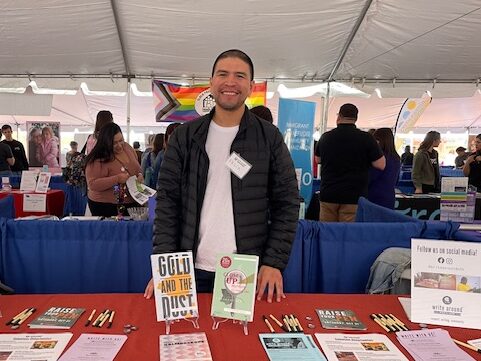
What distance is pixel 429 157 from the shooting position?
14.7 ft

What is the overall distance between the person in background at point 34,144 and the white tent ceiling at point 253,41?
1.04 m

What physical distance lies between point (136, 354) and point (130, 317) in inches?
7.7

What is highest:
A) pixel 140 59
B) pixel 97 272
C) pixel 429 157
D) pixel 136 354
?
pixel 140 59

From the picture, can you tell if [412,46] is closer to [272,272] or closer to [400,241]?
[400,241]

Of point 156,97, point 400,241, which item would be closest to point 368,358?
point 400,241

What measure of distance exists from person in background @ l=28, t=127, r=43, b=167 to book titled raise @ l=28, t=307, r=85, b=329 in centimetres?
633

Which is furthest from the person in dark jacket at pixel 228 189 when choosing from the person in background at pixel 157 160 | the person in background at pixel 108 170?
the person in background at pixel 157 160

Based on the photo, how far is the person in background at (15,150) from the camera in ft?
17.2

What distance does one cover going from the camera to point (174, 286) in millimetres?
1012

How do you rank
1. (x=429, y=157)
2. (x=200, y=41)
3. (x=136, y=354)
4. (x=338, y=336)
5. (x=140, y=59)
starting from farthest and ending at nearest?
(x=140, y=59) → (x=200, y=41) → (x=429, y=157) → (x=338, y=336) → (x=136, y=354)

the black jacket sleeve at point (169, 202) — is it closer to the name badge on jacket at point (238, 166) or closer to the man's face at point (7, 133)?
the name badge on jacket at point (238, 166)

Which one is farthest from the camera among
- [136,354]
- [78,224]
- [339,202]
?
[339,202]

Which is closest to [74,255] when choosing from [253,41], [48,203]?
[48,203]

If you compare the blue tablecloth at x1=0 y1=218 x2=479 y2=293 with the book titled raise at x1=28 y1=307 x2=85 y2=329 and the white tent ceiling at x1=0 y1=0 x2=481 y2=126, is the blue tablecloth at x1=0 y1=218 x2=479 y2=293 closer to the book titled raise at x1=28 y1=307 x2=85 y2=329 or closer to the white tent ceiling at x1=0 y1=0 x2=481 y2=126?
the book titled raise at x1=28 y1=307 x2=85 y2=329
